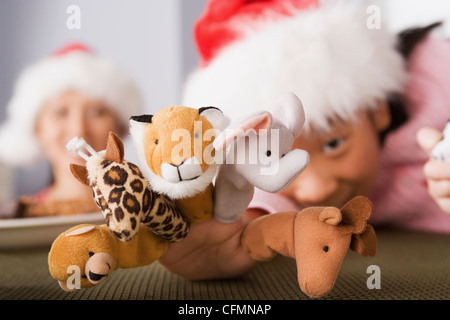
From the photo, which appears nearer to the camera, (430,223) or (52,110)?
(430,223)

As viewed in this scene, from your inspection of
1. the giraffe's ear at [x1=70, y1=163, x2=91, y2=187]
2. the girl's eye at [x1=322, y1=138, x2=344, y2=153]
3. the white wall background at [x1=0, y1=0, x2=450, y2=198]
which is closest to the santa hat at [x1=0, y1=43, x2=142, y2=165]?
the white wall background at [x1=0, y1=0, x2=450, y2=198]

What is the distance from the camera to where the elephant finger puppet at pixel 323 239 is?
266 mm

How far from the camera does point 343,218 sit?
278mm

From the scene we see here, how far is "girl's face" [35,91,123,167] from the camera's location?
804mm

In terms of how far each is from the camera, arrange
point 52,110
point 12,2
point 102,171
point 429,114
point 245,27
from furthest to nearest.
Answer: point 12,2
point 52,110
point 429,114
point 245,27
point 102,171

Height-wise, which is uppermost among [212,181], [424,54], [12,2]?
[12,2]

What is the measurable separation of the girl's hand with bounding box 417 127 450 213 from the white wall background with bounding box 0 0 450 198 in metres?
0.84

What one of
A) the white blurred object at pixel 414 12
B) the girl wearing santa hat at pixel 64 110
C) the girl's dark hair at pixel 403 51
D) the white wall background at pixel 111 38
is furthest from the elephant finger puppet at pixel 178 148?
the white wall background at pixel 111 38

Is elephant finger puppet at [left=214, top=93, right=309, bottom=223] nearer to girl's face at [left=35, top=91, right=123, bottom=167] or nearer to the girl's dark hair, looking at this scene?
the girl's dark hair

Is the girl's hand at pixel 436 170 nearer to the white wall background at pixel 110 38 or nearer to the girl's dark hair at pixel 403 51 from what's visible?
the girl's dark hair at pixel 403 51

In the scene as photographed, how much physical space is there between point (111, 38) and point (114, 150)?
1.23 meters
